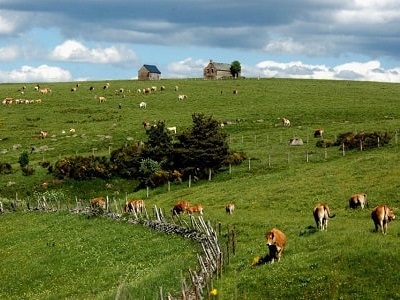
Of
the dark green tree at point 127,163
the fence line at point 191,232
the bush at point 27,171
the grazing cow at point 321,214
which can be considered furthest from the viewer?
the bush at point 27,171

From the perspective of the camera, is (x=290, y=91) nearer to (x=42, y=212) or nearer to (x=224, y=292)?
(x=42, y=212)

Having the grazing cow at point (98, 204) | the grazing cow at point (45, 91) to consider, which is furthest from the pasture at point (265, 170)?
the grazing cow at point (98, 204)

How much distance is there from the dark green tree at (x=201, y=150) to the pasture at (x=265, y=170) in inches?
70.4

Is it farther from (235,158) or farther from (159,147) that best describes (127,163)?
(235,158)

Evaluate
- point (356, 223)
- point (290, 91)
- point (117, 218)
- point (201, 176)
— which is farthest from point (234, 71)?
point (356, 223)

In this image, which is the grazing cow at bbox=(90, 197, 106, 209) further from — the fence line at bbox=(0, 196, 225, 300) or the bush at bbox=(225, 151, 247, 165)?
the bush at bbox=(225, 151, 247, 165)

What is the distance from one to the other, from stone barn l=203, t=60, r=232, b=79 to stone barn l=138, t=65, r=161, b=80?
1487 centimetres

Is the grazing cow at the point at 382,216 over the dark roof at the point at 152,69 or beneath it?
Answer: beneath

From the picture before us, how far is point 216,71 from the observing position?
172000mm

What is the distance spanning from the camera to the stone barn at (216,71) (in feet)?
565

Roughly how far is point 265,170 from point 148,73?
387 ft

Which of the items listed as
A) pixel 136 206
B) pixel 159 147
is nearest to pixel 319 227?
pixel 136 206

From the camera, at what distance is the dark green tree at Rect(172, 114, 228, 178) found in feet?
207

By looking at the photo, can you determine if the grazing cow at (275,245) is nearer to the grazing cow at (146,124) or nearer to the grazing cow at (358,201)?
the grazing cow at (358,201)
